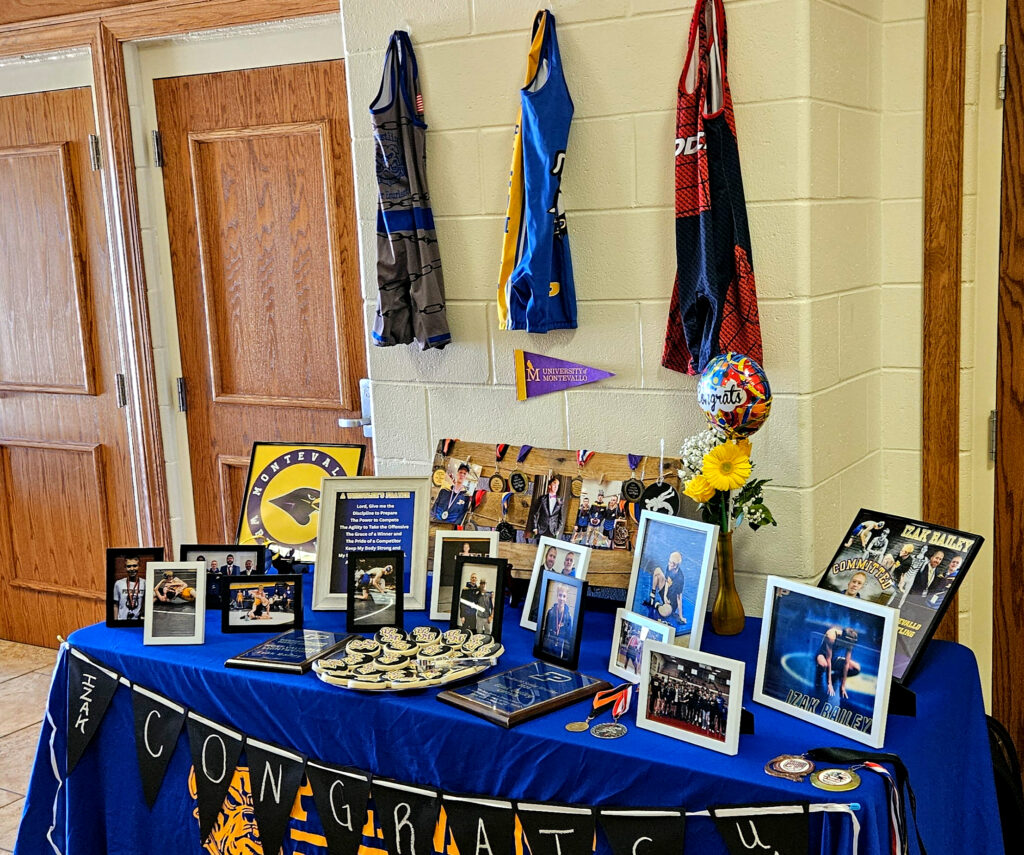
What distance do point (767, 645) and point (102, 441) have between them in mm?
2615

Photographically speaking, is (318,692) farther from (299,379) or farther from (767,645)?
(299,379)

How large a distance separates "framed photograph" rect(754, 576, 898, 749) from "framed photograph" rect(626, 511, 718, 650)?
0.14m

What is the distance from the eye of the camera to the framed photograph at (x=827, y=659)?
1463mm

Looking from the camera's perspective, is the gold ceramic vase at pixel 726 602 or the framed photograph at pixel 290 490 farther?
the framed photograph at pixel 290 490

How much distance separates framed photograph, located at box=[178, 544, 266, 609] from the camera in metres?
2.10

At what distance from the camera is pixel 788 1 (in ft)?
6.06

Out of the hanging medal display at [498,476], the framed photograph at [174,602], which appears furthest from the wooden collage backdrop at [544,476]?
the framed photograph at [174,602]

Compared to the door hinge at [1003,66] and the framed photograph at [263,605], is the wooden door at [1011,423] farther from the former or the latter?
the framed photograph at [263,605]

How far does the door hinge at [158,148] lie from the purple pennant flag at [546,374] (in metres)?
1.57

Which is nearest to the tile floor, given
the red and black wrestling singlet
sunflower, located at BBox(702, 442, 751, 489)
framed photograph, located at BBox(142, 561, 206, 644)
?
framed photograph, located at BBox(142, 561, 206, 644)

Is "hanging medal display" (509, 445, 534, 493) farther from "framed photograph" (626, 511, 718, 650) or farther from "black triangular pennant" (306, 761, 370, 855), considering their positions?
"black triangular pennant" (306, 761, 370, 855)

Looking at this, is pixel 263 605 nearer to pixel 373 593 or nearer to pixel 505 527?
pixel 373 593

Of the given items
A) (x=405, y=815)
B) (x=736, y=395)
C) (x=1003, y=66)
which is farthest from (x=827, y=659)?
(x=1003, y=66)

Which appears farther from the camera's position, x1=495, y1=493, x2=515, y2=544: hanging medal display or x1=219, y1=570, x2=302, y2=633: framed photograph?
x1=495, y1=493, x2=515, y2=544: hanging medal display
